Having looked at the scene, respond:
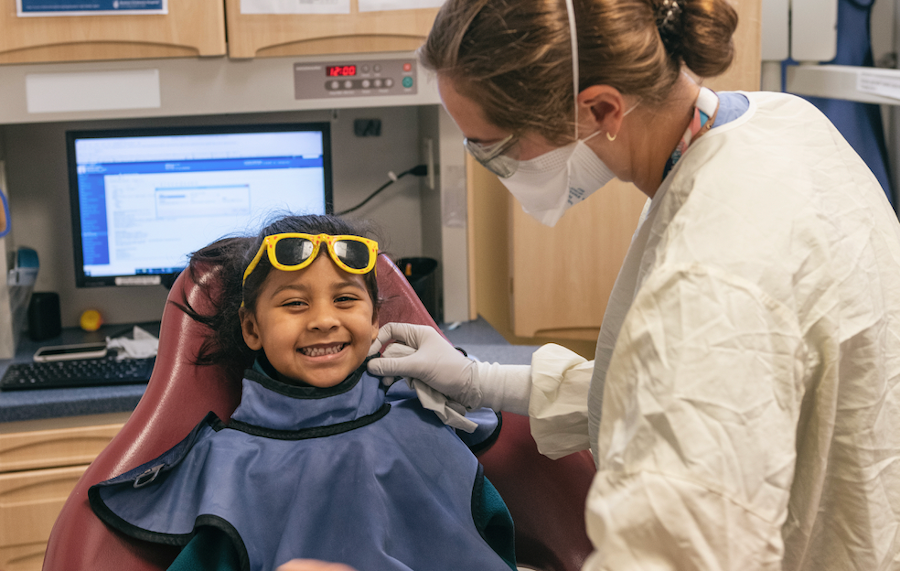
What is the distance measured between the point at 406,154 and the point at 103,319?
1.05m

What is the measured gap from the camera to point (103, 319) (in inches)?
93.6

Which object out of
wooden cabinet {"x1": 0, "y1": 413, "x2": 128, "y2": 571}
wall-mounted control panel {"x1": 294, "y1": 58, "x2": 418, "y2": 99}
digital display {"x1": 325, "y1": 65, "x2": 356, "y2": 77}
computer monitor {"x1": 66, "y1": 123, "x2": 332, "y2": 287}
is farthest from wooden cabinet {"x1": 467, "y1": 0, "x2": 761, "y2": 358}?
wooden cabinet {"x1": 0, "y1": 413, "x2": 128, "y2": 571}

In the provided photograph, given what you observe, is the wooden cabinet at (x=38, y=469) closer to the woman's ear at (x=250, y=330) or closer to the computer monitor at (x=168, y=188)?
the computer monitor at (x=168, y=188)

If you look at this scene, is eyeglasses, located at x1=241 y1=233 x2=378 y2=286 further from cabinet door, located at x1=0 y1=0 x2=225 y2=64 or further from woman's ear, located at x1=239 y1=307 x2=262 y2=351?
cabinet door, located at x1=0 y1=0 x2=225 y2=64

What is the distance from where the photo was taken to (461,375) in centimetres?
133

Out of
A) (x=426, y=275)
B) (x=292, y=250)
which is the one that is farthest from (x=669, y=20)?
(x=426, y=275)

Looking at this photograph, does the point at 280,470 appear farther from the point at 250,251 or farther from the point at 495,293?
the point at 495,293

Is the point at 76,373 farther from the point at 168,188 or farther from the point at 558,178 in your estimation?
the point at 558,178

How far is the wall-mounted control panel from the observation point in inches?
78.7

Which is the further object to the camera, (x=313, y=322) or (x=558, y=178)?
(x=313, y=322)

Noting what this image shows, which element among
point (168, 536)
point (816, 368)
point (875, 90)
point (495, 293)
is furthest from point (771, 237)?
point (495, 293)

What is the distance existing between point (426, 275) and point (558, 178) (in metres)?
1.21

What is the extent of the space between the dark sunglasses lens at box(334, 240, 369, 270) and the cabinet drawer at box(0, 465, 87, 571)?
1027 mm

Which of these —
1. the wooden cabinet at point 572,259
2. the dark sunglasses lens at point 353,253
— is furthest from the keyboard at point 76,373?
the wooden cabinet at point 572,259
